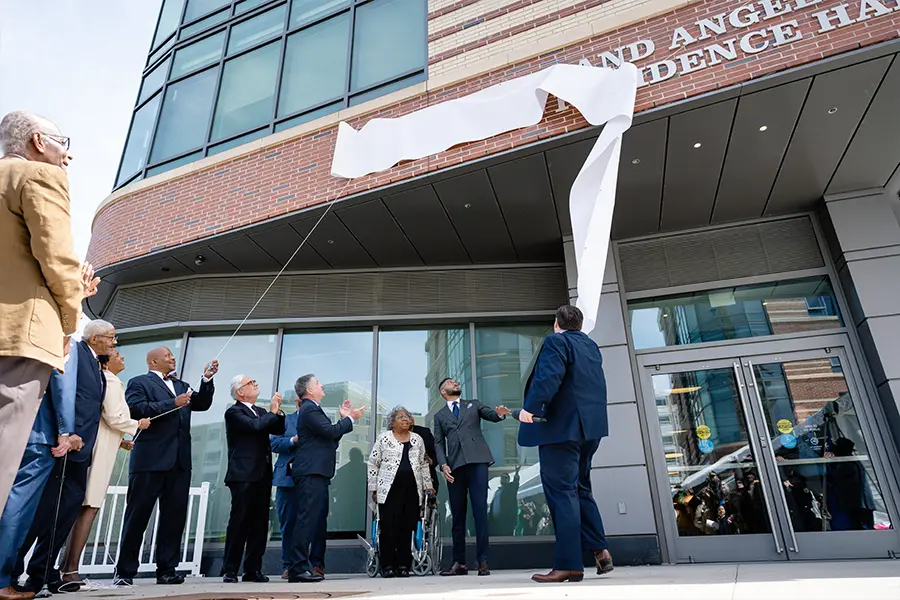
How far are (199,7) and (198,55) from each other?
1.34 metres

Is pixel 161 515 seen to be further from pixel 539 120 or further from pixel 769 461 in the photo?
pixel 769 461

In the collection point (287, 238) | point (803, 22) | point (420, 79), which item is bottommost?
point (287, 238)

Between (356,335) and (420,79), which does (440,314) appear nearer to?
(356,335)

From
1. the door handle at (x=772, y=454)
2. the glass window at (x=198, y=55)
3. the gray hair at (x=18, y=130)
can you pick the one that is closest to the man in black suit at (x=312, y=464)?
the gray hair at (x=18, y=130)

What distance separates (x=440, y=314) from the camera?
25.7 ft

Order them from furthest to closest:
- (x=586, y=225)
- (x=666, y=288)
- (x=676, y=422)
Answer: (x=666, y=288)
(x=676, y=422)
(x=586, y=225)

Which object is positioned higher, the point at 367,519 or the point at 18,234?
the point at 18,234

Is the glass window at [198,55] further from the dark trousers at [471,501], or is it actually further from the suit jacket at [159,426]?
the dark trousers at [471,501]

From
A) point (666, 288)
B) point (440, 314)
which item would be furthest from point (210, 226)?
point (666, 288)

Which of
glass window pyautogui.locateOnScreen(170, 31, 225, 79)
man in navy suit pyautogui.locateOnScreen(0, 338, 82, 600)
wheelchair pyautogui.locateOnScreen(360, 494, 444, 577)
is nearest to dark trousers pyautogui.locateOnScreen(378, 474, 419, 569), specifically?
wheelchair pyautogui.locateOnScreen(360, 494, 444, 577)

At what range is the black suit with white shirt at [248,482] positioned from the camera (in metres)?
4.89

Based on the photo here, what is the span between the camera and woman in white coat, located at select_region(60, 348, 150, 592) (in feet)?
13.5

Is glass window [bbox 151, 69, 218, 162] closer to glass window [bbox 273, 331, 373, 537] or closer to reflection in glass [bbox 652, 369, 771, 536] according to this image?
glass window [bbox 273, 331, 373, 537]

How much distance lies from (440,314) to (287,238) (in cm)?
225
